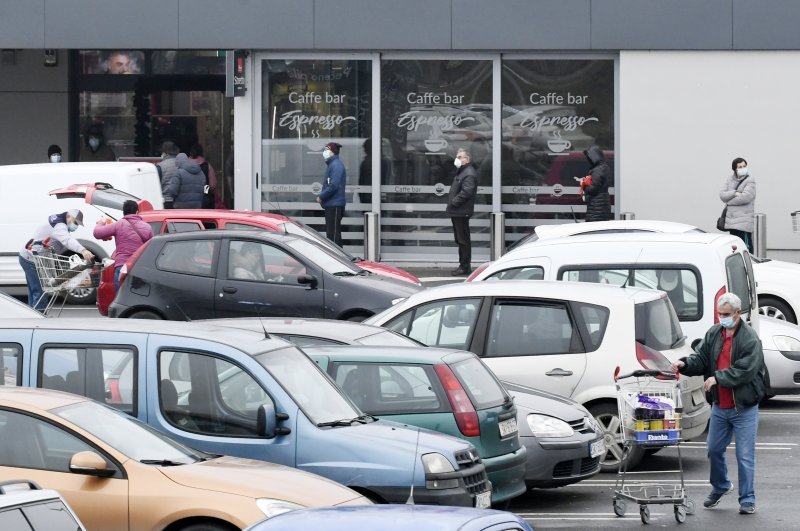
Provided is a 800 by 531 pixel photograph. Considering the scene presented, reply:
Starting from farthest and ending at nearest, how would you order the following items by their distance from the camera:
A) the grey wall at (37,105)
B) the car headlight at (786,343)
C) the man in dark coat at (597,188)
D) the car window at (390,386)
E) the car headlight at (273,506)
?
1. the grey wall at (37,105)
2. the man in dark coat at (597,188)
3. the car headlight at (786,343)
4. the car window at (390,386)
5. the car headlight at (273,506)

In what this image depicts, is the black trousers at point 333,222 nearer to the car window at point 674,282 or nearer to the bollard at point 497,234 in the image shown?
the bollard at point 497,234

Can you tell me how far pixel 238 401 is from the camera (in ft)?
28.0

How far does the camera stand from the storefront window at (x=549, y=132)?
25.5 metres

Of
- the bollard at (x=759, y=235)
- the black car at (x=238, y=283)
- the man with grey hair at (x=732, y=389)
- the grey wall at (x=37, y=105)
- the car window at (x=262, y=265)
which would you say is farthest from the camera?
the grey wall at (x=37, y=105)

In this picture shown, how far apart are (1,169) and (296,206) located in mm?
6137

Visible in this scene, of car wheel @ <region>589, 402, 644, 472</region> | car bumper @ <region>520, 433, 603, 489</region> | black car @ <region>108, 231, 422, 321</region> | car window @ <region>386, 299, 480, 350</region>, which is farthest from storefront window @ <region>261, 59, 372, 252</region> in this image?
car bumper @ <region>520, 433, 603, 489</region>

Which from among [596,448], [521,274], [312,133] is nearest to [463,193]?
[312,133]

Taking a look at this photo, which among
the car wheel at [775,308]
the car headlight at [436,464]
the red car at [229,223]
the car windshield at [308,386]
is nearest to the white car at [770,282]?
the car wheel at [775,308]

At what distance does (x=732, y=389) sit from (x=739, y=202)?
12530 millimetres

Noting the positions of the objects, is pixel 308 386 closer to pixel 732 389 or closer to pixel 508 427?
pixel 508 427

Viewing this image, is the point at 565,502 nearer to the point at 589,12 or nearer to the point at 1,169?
the point at 1,169

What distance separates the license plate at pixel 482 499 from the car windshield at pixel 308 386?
2.89 ft

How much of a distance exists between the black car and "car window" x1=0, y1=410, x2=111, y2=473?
8780 millimetres

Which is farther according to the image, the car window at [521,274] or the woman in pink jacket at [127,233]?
the woman in pink jacket at [127,233]
